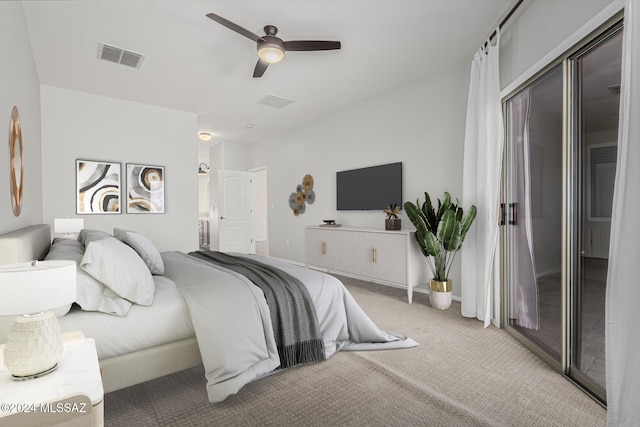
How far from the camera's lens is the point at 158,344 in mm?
1741

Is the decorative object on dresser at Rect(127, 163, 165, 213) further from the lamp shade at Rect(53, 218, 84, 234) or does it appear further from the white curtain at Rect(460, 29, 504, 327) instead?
the white curtain at Rect(460, 29, 504, 327)

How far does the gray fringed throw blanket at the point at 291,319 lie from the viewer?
1992mm

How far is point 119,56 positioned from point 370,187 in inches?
133

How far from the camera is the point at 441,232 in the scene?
311cm

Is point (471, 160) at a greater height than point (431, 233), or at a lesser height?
greater

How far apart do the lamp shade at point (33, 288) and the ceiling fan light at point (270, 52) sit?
230 cm

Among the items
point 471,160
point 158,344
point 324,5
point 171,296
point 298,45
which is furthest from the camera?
point 471,160

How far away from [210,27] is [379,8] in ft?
4.87

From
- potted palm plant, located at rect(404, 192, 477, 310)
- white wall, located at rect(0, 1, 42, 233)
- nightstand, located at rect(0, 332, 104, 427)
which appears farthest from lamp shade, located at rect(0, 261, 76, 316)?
potted palm plant, located at rect(404, 192, 477, 310)

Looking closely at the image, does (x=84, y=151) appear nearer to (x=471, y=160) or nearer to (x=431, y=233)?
(x=431, y=233)

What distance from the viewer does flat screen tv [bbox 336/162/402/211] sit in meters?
4.29

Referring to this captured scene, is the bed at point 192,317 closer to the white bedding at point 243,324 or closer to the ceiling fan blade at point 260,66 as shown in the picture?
the white bedding at point 243,324

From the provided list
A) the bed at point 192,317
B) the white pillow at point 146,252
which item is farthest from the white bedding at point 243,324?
the white pillow at point 146,252

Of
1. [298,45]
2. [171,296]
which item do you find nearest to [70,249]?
[171,296]
